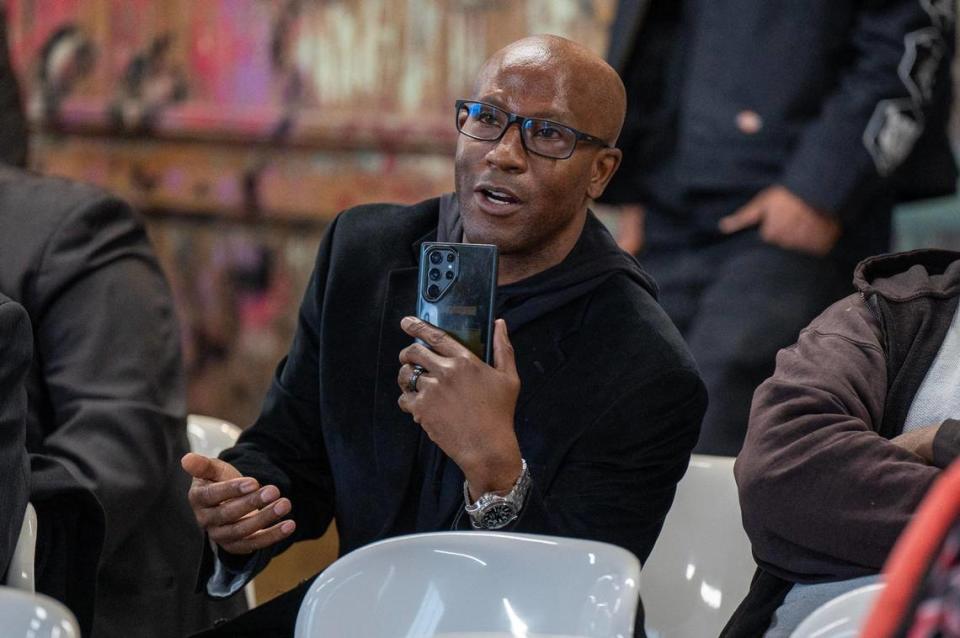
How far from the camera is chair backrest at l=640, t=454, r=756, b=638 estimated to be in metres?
2.35

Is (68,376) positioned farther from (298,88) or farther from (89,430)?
(298,88)

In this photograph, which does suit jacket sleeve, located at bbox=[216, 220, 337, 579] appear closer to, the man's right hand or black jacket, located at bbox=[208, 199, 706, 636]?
black jacket, located at bbox=[208, 199, 706, 636]

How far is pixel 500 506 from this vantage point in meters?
2.04

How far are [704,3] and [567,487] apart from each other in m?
1.58

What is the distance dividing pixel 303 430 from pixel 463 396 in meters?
0.54

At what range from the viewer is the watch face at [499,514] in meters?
2.04

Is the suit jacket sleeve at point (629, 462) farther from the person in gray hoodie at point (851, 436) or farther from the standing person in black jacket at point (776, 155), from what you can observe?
the standing person in black jacket at point (776, 155)

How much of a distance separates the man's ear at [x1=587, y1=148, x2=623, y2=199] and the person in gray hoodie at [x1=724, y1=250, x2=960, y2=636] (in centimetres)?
40

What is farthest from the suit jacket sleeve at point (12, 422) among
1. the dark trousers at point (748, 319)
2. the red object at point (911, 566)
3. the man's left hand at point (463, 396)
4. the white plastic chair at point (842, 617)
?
the dark trousers at point (748, 319)

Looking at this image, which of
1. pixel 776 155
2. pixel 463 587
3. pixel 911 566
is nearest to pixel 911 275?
pixel 463 587

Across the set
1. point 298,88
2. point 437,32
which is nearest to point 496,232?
point 437,32

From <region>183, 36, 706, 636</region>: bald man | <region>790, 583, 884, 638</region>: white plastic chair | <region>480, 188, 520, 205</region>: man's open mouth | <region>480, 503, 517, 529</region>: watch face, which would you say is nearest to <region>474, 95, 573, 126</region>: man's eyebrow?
<region>183, 36, 706, 636</region>: bald man

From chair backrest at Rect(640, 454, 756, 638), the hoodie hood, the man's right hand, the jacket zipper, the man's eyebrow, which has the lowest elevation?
chair backrest at Rect(640, 454, 756, 638)

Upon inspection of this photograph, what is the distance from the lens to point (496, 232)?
7.30 ft
